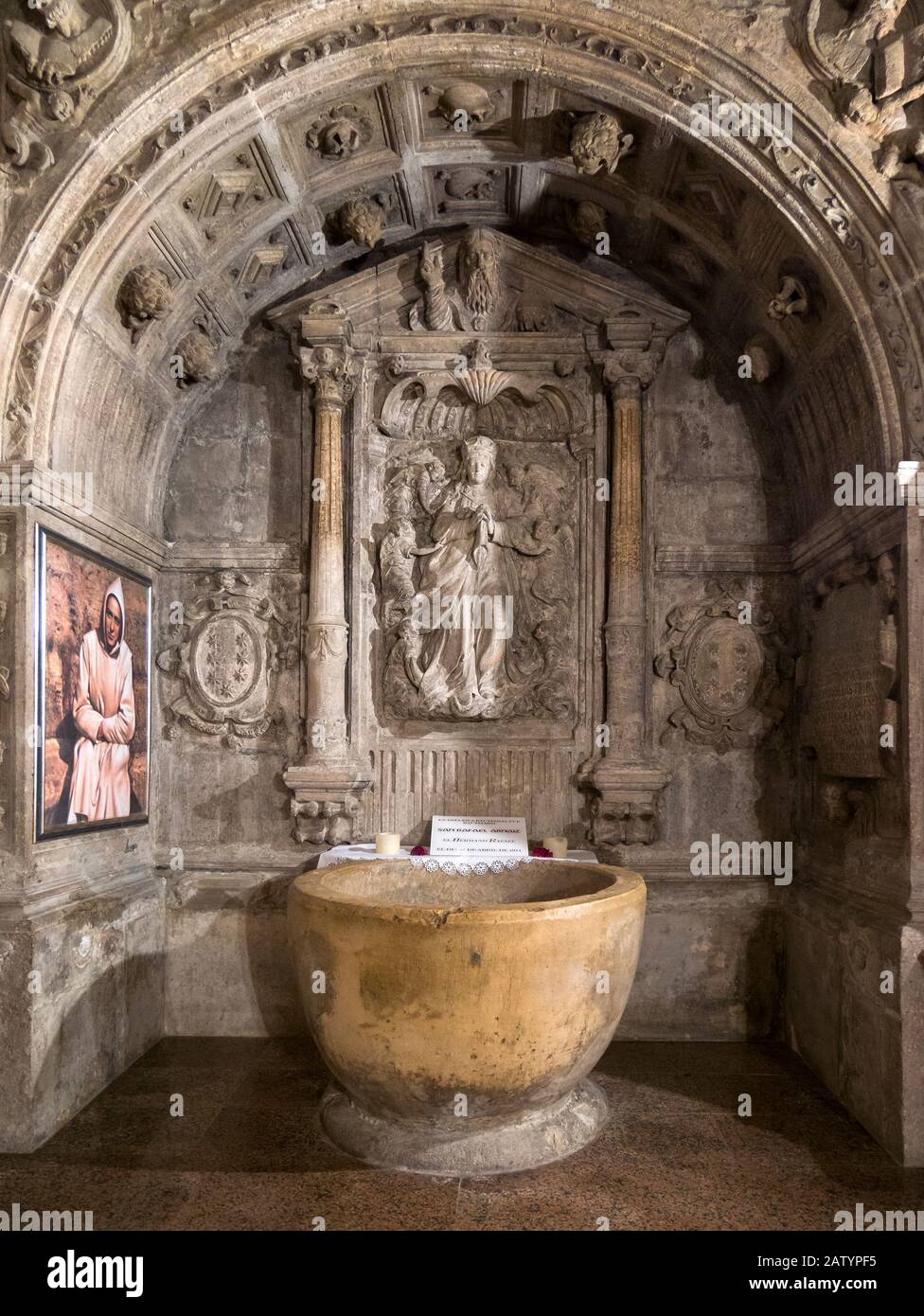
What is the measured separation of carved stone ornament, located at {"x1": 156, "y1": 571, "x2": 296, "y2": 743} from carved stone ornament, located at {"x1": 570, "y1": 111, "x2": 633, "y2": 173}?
10.4ft

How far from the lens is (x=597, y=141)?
4.64 m

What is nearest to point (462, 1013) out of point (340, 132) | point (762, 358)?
point (762, 358)

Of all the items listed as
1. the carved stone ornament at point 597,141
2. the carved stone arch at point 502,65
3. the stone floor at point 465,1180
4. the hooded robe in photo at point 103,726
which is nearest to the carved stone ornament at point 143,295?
the carved stone arch at point 502,65

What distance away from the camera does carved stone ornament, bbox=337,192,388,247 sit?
529cm

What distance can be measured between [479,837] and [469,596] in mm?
1518

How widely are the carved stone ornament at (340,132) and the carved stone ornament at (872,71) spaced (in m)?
2.26

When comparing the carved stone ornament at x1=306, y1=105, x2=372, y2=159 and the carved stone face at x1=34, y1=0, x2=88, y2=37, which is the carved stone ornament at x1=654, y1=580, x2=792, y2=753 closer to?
the carved stone ornament at x1=306, y1=105, x2=372, y2=159

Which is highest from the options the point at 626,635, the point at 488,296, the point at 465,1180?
the point at 488,296

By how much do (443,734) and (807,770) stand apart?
228 cm

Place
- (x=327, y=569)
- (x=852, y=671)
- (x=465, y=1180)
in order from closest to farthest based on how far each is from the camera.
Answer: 1. (x=465, y=1180)
2. (x=852, y=671)
3. (x=327, y=569)

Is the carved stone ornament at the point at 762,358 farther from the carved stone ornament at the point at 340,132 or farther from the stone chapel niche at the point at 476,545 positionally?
the carved stone ornament at the point at 340,132

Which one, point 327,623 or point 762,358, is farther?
point 327,623

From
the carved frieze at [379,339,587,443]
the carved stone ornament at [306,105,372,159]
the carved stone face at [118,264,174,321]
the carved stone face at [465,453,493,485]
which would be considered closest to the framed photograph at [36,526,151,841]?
the carved stone face at [118,264,174,321]

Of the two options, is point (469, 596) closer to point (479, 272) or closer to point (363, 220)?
point (479, 272)
